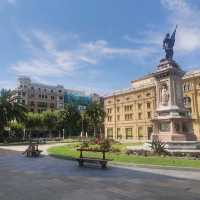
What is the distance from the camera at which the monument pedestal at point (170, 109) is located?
26.8m

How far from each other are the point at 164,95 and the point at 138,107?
48.0m

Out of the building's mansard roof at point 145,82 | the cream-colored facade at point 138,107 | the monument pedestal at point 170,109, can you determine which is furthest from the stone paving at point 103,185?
the building's mansard roof at point 145,82

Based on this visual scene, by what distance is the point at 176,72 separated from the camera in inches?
1160

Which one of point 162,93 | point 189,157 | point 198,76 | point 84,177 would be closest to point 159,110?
point 162,93

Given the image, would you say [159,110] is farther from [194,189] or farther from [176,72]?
[194,189]

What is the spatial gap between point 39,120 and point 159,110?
66595mm

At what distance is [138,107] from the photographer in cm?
7694

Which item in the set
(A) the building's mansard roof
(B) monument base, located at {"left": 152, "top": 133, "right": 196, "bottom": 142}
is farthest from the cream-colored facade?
(B) monument base, located at {"left": 152, "top": 133, "right": 196, "bottom": 142}

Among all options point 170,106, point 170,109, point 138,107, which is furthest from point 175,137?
point 138,107

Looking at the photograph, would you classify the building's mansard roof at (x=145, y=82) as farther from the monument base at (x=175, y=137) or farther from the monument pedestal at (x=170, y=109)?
the monument base at (x=175, y=137)

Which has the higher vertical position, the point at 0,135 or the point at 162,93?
the point at 162,93

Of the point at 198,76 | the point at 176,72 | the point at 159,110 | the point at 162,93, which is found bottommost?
the point at 159,110

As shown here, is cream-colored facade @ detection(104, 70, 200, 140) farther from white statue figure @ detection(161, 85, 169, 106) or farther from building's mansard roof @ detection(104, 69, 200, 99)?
white statue figure @ detection(161, 85, 169, 106)

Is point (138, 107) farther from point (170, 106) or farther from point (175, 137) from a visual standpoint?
point (175, 137)
